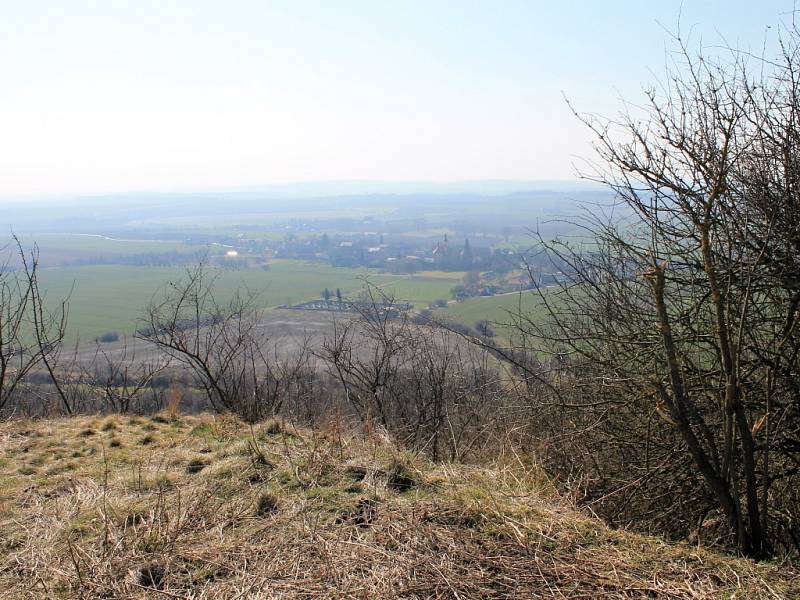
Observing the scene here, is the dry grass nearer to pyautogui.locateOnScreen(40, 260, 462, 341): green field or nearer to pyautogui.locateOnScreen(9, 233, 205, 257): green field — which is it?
pyautogui.locateOnScreen(40, 260, 462, 341): green field

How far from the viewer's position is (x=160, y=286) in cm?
2964

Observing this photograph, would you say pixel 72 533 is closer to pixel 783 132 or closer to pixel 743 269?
pixel 743 269

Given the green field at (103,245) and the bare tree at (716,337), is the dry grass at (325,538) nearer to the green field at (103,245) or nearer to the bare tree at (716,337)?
the bare tree at (716,337)

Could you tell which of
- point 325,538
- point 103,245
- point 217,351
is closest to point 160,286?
point 217,351

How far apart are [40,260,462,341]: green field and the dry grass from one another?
1762cm

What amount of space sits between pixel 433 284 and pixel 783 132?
26.8 m

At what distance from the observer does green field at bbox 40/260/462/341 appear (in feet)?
90.7

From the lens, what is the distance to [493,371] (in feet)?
32.0

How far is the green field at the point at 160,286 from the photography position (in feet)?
90.7

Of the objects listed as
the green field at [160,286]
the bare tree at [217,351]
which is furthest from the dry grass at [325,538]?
the green field at [160,286]

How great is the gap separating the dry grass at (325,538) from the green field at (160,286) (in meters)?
17.6

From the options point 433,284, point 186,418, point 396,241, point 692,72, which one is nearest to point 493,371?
point 186,418

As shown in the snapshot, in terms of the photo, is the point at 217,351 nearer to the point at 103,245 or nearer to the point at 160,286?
the point at 160,286

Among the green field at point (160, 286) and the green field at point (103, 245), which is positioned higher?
the green field at point (103, 245)
